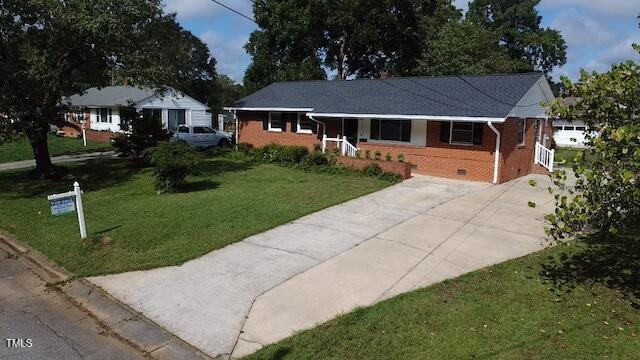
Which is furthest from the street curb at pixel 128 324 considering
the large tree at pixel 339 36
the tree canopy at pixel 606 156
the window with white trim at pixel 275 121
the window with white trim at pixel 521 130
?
the large tree at pixel 339 36

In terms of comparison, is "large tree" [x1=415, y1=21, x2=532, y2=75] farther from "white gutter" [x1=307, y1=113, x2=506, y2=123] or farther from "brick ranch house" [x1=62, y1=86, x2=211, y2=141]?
"brick ranch house" [x1=62, y1=86, x2=211, y2=141]

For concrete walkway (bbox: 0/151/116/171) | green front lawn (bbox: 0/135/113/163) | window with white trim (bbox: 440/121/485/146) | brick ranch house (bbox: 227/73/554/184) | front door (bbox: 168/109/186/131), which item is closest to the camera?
brick ranch house (bbox: 227/73/554/184)

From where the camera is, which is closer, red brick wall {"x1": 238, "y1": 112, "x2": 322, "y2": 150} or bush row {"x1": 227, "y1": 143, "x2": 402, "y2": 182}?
bush row {"x1": 227, "y1": 143, "x2": 402, "y2": 182}

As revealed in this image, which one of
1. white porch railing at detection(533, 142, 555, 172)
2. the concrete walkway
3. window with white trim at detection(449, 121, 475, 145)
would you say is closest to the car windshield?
the concrete walkway

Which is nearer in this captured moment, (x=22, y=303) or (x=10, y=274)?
(x=22, y=303)

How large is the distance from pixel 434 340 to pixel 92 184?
1479cm

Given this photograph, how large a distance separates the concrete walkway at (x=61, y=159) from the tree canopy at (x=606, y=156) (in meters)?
22.6

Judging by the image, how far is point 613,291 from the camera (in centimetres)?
678

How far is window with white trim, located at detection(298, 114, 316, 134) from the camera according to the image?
23.7m

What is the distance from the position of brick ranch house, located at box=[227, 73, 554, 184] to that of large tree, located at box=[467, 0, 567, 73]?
44.4 m

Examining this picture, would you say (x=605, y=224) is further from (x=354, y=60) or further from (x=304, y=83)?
(x=354, y=60)

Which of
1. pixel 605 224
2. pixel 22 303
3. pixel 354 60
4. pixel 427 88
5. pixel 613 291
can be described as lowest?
pixel 22 303

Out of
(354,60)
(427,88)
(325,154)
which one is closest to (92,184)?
(325,154)

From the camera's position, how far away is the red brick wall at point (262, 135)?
936 inches
